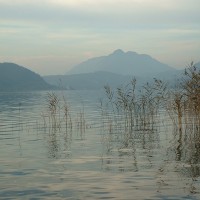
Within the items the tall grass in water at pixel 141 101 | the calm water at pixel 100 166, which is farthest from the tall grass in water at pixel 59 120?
the tall grass in water at pixel 141 101

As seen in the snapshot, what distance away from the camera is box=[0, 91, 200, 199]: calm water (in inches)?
562

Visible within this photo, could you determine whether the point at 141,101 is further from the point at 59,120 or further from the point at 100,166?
the point at 100,166

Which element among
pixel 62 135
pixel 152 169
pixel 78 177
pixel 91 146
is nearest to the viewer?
pixel 78 177

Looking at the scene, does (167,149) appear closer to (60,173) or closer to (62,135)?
(60,173)

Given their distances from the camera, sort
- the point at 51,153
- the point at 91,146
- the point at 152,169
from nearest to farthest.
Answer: the point at 152,169
the point at 51,153
the point at 91,146

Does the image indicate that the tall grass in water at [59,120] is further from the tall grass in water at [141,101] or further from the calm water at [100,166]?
the tall grass in water at [141,101]

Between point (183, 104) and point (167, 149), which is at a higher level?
point (183, 104)

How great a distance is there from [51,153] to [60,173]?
594 centimetres

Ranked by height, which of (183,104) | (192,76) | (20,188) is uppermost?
(192,76)

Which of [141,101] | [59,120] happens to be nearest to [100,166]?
[141,101]

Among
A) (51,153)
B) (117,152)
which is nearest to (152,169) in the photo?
(117,152)

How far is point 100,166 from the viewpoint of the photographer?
19141mm

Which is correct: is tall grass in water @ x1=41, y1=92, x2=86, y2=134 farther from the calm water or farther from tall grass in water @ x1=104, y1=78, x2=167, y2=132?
tall grass in water @ x1=104, y1=78, x2=167, y2=132

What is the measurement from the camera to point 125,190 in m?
Answer: 14.4
